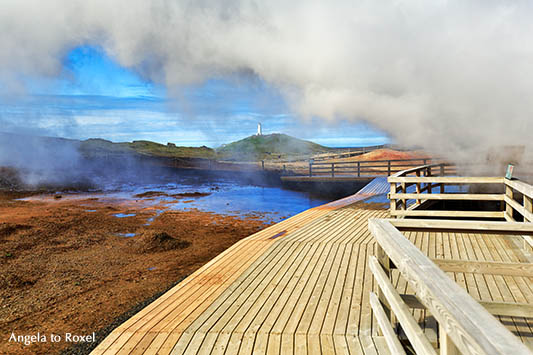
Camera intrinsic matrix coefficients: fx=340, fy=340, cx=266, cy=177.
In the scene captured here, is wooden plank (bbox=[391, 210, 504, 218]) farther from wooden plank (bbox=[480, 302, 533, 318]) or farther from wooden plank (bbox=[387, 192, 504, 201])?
wooden plank (bbox=[480, 302, 533, 318])

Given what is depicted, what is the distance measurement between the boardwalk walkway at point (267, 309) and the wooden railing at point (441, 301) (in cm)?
59

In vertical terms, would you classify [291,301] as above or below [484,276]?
below

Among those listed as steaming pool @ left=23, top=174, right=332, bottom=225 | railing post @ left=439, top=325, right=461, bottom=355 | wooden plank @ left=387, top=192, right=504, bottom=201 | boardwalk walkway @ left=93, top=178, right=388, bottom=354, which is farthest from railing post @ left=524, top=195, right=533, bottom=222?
steaming pool @ left=23, top=174, right=332, bottom=225

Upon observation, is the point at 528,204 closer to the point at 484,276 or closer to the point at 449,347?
the point at 484,276

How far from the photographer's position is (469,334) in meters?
0.97

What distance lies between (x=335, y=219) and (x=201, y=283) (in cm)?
452

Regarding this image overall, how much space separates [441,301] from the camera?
1221mm

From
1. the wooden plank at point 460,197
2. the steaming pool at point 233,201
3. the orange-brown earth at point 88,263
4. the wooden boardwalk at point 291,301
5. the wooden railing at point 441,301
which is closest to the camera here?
the wooden railing at point 441,301

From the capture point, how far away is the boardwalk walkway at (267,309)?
268 centimetres

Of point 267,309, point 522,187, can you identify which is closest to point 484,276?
point 522,187

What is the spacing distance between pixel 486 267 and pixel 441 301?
1.42 meters

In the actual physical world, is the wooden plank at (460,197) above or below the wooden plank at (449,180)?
below

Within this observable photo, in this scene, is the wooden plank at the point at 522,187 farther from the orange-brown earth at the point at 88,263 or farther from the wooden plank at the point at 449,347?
the orange-brown earth at the point at 88,263

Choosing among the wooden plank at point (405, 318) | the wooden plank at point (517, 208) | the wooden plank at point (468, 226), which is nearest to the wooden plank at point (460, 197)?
A: the wooden plank at point (517, 208)
